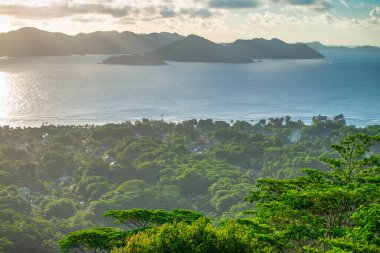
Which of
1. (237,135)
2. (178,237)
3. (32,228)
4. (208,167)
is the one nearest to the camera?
(178,237)

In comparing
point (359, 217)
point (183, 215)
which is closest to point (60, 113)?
point (183, 215)

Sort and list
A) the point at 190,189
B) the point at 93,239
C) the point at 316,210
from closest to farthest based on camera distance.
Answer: the point at 316,210 → the point at 93,239 → the point at 190,189

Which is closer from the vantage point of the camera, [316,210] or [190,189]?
[316,210]

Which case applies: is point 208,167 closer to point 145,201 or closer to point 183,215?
point 145,201

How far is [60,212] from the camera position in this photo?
66.9 meters

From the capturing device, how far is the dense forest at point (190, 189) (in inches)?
691

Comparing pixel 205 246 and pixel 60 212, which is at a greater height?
pixel 205 246

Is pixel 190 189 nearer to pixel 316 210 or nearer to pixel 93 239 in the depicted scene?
pixel 93 239

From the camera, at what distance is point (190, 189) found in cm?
8025

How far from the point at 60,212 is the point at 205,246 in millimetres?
54545

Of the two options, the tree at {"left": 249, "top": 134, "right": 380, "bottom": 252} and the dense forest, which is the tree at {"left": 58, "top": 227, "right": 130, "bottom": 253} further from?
the tree at {"left": 249, "top": 134, "right": 380, "bottom": 252}

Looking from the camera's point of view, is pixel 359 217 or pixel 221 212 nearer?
pixel 359 217

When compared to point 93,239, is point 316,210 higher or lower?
higher

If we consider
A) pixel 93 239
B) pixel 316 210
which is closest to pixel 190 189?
pixel 93 239
